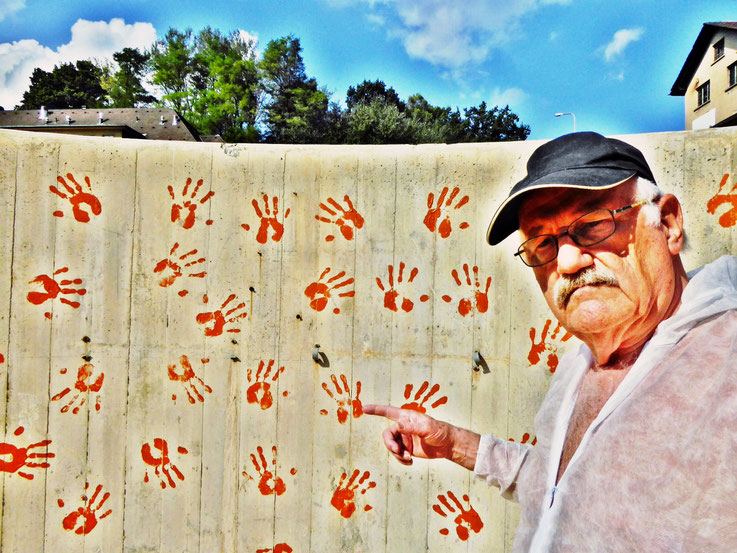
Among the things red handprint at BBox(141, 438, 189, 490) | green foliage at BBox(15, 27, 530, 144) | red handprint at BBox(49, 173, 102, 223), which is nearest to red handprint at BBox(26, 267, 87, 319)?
red handprint at BBox(49, 173, 102, 223)

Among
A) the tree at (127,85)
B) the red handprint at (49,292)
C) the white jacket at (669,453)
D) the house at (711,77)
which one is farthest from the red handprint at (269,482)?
the tree at (127,85)

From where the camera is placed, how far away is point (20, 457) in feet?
9.05

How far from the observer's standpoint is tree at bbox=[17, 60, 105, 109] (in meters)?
32.6

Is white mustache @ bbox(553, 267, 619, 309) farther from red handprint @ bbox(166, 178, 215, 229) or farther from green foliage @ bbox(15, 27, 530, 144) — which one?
green foliage @ bbox(15, 27, 530, 144)

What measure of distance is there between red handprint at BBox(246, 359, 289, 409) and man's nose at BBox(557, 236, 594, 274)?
79.0 inches

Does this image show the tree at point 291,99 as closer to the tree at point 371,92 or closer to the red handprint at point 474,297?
the tree at point 371,92

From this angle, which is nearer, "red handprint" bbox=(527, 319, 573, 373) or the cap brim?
→ the cap brim

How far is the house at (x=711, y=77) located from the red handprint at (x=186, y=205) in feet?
62.1

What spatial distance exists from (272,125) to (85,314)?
70.7ft

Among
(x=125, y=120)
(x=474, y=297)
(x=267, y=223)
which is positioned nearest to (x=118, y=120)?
(x=125, y=120)

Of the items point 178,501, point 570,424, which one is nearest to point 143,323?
point 178,501

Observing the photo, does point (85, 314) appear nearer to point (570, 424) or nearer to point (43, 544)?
point (43, 544)

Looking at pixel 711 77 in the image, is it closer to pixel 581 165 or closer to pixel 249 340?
pixel 249 340

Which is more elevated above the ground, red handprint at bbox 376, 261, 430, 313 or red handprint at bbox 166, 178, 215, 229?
red handprint at bbox 166, 178, 215, 229
